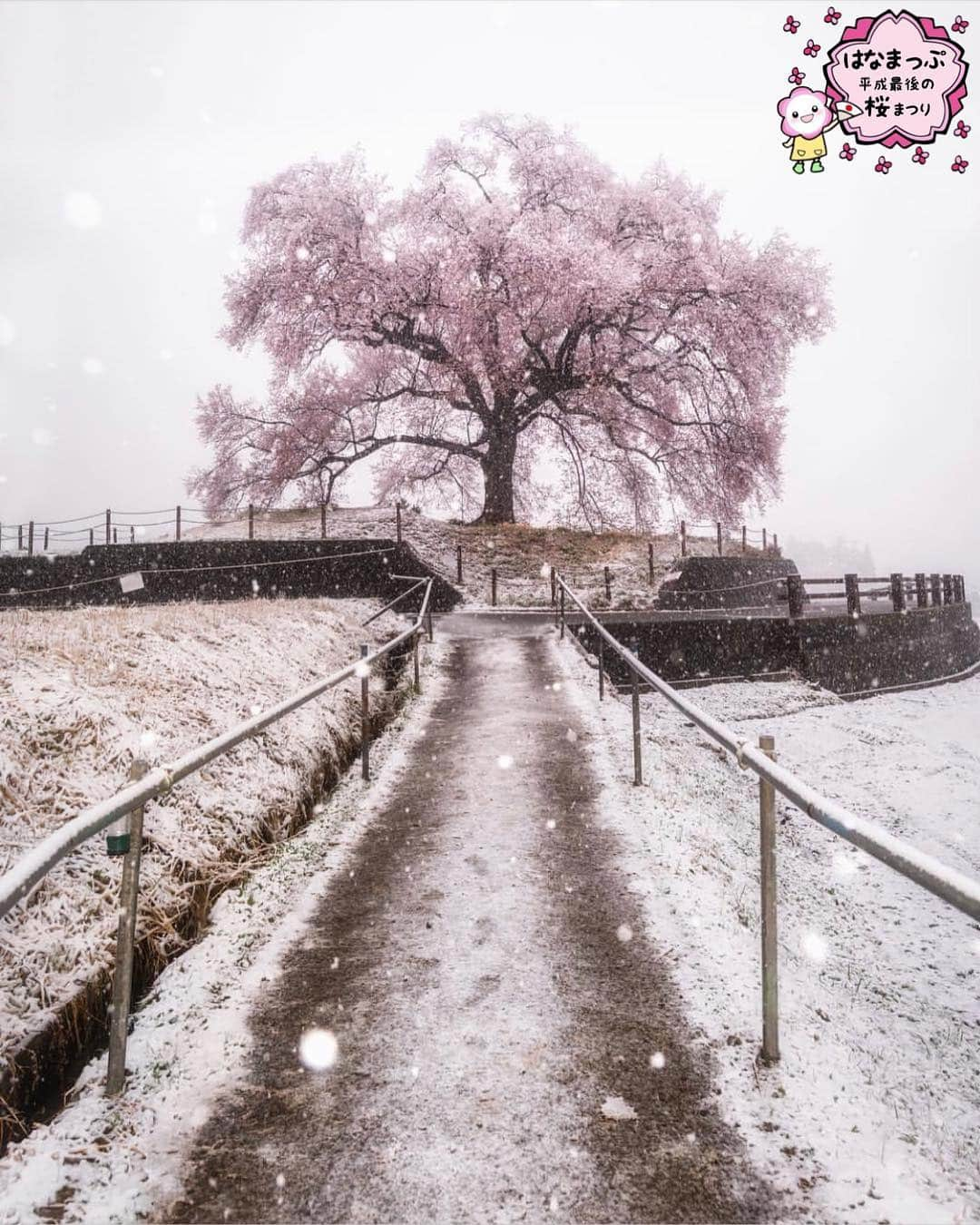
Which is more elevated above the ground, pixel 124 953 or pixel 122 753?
pixel 122 753

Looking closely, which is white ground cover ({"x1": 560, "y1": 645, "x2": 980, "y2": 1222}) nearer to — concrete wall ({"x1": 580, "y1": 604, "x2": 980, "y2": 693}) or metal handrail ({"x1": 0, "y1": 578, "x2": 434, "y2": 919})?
metal handrail ({"x1": 0, "y1": 578, "x2": 434, "y2": 919})

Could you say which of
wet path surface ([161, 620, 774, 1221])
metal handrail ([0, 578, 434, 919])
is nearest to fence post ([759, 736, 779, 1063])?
wet path surface ([161, 620, 774, 1221])

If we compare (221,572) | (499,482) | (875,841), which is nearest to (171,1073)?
(875,841)

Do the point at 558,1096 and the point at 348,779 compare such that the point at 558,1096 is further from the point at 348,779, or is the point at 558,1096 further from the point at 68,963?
the point at 348,779

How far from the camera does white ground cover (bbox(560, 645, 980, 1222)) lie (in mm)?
2303

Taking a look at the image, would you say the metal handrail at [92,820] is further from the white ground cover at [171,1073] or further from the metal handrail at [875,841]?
the metal handrail at [875,841]

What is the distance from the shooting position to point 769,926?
2740mm

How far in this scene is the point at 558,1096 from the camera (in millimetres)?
2537

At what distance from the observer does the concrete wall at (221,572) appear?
1864 cm

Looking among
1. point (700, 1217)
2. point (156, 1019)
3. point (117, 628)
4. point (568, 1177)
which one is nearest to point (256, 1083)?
point (156, 1019)

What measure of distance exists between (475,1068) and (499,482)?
22851mm

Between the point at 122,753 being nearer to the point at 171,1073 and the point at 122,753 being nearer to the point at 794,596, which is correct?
the point at 171,1073

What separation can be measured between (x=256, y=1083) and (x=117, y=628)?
5105 millimetres

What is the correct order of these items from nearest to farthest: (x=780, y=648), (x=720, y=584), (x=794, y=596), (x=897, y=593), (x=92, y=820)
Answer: (x=92, y=820)
(x=794, y=596)
(x=780, y=648)
(x=897, y=593)
(x=720, y=584)
